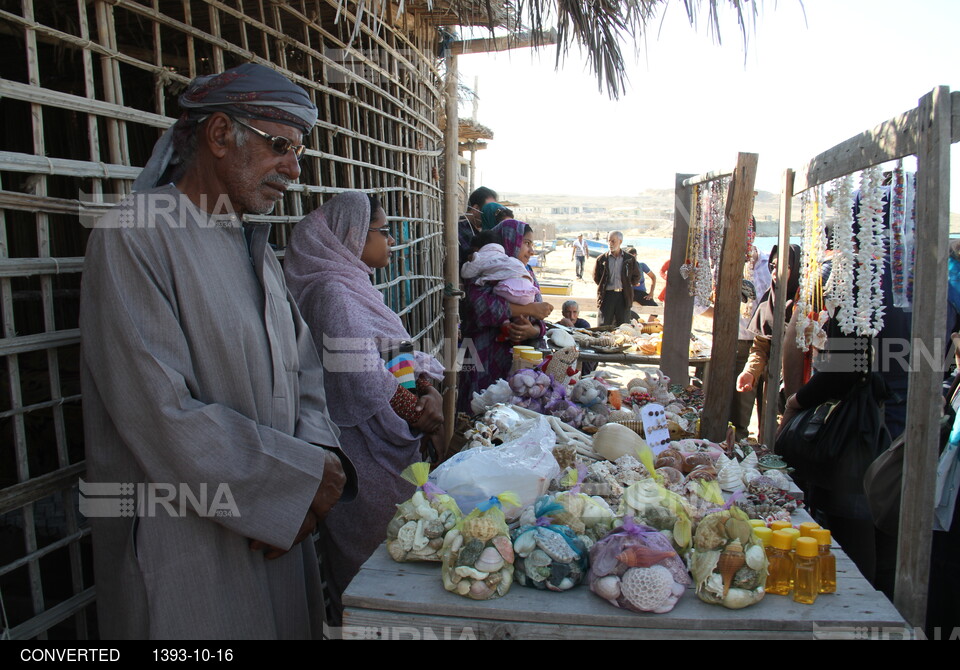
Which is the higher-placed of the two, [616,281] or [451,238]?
[451,238]

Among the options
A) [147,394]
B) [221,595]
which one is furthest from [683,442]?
[147,394]

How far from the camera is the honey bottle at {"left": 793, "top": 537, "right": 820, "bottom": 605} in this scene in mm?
1492

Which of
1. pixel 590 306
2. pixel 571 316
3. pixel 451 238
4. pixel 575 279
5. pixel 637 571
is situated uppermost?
pixel 451 238

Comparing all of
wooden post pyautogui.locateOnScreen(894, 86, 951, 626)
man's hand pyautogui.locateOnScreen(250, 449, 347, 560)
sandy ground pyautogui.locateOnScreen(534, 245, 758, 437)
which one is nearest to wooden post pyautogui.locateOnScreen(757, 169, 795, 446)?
wooden post pyautogui.locateOnScreen(894, 86, 951, 626)

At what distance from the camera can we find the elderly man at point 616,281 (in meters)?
8.83

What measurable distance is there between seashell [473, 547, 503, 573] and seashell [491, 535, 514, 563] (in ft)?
0.04

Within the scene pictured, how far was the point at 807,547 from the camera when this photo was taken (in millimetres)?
1490

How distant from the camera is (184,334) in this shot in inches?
57.9

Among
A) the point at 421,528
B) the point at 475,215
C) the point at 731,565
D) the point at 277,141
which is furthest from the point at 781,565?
the point at 475,215

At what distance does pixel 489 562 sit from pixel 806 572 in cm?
74

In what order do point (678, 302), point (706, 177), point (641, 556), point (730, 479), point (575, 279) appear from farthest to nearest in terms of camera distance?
point (575, 279) → point (678, 302) → point (706, 177) → point (730, 479) → point (641, 556)

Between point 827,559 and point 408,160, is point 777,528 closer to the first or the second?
point 827,559

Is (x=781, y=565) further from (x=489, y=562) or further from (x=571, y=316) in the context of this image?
(x=571, y=316)

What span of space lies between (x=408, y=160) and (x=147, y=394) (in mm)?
3594
